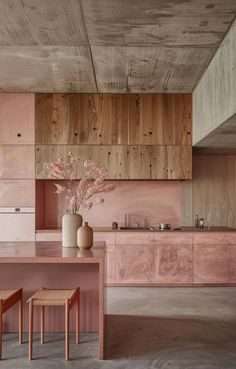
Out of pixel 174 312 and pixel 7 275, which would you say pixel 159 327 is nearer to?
pixel 174 312

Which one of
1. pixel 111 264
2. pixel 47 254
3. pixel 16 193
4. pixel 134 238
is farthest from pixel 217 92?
pixel 16 193

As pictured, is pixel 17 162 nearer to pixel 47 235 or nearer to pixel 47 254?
pixel 47 235

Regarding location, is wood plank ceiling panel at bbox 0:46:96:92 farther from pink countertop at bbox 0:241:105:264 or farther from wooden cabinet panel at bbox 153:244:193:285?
wooden cabinet panel at bbox 153:244:193:285

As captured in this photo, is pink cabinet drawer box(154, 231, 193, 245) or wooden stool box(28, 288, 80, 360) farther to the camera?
pink cabinet drawer box(154, 231, 193, 245)

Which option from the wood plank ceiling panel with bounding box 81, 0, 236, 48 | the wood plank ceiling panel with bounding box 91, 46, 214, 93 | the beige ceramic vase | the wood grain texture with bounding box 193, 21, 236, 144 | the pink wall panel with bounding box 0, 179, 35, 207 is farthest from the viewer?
the pink wall panel with bounding box 0, 179, 35, 207

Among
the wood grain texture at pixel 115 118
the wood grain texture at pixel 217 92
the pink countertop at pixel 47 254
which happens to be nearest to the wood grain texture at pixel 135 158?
the wood grain texture at pixel 115 118

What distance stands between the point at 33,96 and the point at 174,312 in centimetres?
333

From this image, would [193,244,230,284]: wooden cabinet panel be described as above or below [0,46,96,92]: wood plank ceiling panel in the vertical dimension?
below

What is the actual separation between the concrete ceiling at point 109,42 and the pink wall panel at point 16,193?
4.13 ft

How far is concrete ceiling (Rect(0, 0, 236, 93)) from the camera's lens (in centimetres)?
315

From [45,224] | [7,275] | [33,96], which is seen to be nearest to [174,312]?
[7,275]

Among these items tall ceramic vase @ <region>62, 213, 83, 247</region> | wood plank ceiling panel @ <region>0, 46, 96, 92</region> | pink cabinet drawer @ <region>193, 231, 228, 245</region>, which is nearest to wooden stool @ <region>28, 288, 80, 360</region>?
tall ceramic vase @ <region>62, 213, 83, 247</region>

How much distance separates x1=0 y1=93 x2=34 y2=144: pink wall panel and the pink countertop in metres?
2.25

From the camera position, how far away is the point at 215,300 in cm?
478
